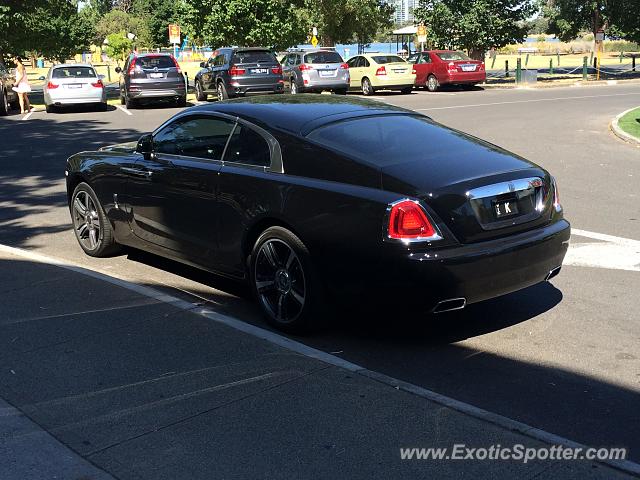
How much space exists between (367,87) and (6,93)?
13.1 meters

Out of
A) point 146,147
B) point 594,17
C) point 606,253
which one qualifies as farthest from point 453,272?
point 594,17

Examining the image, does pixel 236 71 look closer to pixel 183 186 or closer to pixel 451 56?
pixel 451 56

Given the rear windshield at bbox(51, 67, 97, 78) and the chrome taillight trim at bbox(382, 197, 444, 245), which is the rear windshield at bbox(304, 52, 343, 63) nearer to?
the rear windshield at bbox(51, 67, 97, 78)

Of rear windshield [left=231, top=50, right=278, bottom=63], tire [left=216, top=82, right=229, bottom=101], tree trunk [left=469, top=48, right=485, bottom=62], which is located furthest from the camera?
tree trunk [left=469, top=48, right=485, bottom=62]

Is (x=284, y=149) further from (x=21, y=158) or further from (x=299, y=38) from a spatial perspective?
(x=299, y=38)

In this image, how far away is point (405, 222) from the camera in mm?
4945

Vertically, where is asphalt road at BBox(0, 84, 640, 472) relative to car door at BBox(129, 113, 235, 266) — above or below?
below

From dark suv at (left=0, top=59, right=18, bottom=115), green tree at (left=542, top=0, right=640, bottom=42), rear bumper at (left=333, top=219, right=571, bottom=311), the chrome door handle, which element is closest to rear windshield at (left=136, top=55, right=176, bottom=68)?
dark suv at (left=0, top=59, right=18, bottom=115)

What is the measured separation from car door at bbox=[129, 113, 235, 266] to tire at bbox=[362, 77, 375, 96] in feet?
81.9

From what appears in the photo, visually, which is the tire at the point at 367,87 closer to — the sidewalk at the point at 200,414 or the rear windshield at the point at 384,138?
the rear windshield at the point at 384,138

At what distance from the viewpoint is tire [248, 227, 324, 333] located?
5379mm

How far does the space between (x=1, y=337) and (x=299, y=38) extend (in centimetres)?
3877

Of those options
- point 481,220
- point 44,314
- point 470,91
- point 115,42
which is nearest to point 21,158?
point 44,314

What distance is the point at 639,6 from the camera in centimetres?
3941
